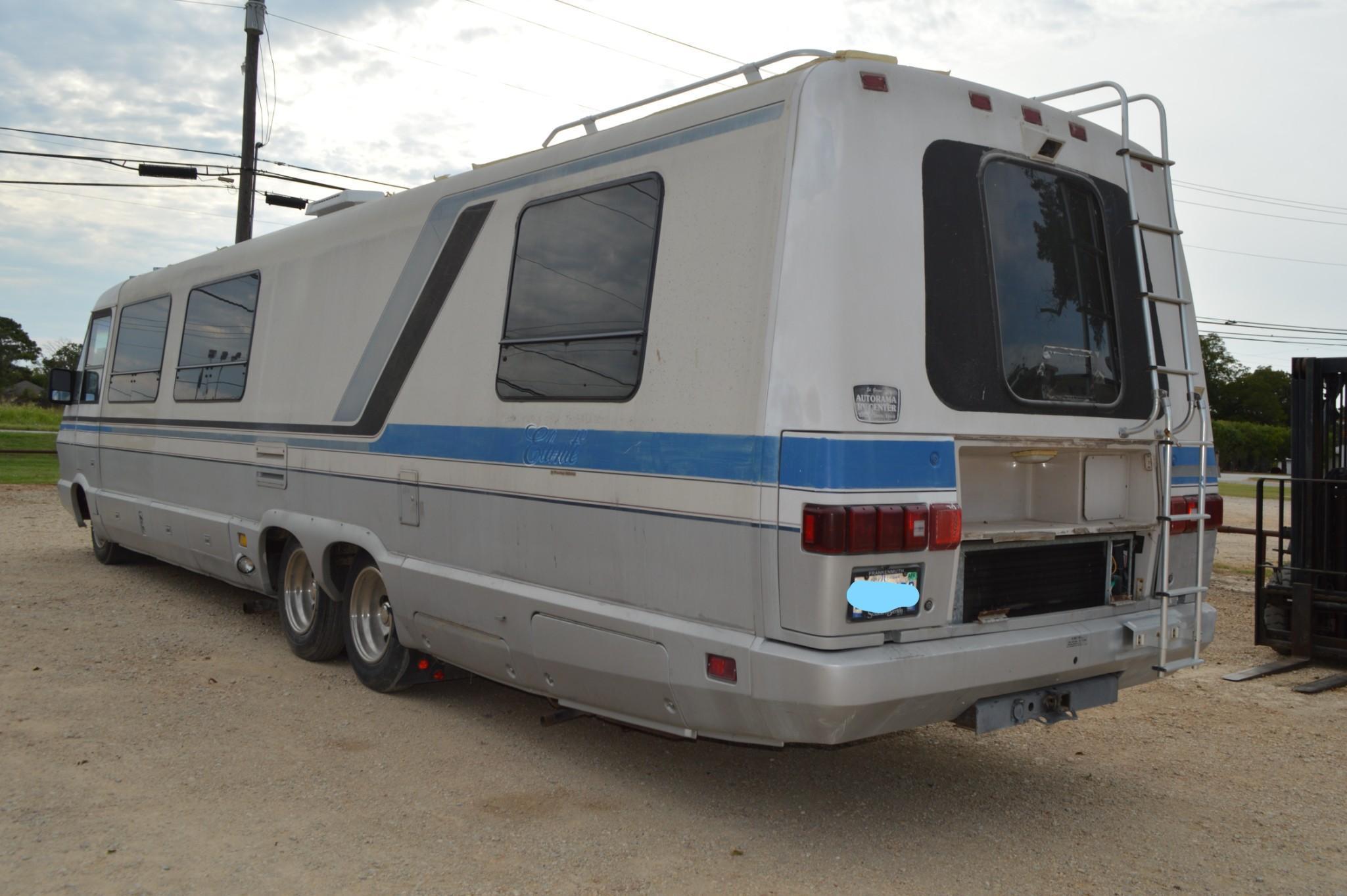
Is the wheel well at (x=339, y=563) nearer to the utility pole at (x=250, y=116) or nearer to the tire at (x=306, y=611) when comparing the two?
the tire at (x=306, y=611)

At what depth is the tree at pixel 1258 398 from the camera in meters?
79.9

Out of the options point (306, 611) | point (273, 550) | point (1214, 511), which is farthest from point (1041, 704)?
point (273, 550)

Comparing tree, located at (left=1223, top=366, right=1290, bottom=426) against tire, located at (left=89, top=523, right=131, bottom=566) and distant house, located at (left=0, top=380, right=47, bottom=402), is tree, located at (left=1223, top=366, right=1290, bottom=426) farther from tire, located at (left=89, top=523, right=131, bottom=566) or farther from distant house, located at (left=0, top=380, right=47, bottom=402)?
tire, located at (left=89, top=523, right=131, bottom=566)

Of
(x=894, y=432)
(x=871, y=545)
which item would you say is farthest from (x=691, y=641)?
(x=894, y=432)

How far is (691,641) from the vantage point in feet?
13.9

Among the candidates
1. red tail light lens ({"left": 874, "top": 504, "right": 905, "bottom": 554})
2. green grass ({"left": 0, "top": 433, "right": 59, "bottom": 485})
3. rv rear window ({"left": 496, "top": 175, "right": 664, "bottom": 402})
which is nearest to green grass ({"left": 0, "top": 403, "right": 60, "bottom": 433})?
green grass ({"left": 0, "top": 433, "right": 59, "bottom": 485})

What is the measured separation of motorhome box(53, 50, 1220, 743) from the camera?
3.95 m

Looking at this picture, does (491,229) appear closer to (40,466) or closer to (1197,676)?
(1197,676)

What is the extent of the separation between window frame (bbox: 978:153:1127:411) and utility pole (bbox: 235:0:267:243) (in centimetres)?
1910

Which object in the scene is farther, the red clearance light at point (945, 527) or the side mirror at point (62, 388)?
the side mirror at point (62, 388)

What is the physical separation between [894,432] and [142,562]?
9.88 m

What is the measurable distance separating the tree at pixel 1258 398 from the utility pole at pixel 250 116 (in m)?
75.2

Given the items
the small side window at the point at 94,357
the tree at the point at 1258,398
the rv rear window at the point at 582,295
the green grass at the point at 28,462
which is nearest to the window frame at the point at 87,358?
the small side window at the point at 94,357

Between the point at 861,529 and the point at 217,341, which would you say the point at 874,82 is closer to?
the point at 861,529
